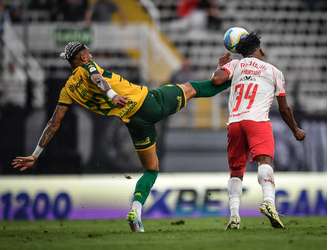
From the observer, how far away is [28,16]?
20188 mm

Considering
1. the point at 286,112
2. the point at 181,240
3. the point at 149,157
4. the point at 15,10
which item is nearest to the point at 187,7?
the point at 15,10

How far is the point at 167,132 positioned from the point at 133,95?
5.95m

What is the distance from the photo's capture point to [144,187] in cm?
1023

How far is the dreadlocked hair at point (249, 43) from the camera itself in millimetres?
10023

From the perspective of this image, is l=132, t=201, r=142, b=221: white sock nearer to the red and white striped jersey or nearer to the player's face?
the red and white striped jersey

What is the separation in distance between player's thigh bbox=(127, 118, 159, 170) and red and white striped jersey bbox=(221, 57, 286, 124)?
0.95 m

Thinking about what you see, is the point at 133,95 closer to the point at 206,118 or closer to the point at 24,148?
the point at 24,148

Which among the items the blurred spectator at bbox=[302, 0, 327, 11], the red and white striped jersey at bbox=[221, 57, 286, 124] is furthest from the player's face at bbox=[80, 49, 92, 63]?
the blurred spectator at bbox=[302, 0, 327, 11]

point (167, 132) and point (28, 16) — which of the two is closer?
point (167, 132)

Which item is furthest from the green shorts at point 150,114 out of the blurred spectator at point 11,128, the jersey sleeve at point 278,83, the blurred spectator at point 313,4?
the blurred spectator at point 313,4

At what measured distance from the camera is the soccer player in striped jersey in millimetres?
9859

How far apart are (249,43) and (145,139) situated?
1.56 m

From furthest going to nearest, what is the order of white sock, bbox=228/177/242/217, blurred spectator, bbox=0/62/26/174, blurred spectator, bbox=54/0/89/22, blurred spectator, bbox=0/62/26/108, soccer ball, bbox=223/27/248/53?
blurred spectator, bbox=54/0/89/22, blurred spectator, bbox=0/62/26/108, blurred spectator, bbox=0/62/26/174, soccer ball, bbox=223/27/248/53, white sock, bbox=228/177/242/217

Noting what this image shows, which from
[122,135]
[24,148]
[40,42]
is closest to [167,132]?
[122,135]
